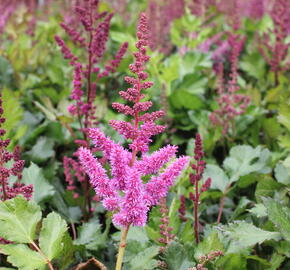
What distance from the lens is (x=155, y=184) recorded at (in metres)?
1.15

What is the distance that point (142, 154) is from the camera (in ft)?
3.90

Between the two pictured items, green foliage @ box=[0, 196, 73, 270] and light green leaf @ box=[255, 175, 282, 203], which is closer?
green foliage @ box=[0, 196, 73, 270]

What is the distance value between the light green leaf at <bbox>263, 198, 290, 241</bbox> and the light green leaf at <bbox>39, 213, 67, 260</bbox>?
573mm

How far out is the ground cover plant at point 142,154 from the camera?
1182 millimetres

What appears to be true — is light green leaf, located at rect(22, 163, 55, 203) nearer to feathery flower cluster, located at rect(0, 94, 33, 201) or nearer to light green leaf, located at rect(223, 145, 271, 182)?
feathery flower cluster, located at rect(0, 94, 33, 201)

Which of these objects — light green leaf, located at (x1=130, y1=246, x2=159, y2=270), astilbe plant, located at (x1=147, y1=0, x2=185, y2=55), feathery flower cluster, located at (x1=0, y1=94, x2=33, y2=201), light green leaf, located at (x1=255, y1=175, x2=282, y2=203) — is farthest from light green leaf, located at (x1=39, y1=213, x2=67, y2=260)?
astilbe plant, located at (x1=147, y1=0, x2=185, y2=55)

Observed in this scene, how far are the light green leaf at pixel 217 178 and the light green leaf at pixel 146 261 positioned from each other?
2.01 ft

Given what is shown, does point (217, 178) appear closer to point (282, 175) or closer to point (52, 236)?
point (282, 175)

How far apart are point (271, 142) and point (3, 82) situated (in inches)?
62.5

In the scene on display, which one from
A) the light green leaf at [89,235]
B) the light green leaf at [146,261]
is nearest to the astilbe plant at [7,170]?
the light green leaf at [89,235]

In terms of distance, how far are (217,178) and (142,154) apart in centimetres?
79

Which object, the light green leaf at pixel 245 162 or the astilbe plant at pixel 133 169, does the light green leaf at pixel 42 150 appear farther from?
the astilbe plant at pixel 133 169

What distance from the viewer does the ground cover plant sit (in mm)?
1182

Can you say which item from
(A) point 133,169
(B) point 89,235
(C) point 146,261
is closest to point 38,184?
(B) point 89,235
